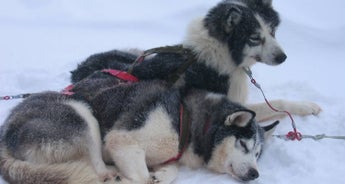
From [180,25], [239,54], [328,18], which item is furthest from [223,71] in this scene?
[328,18]

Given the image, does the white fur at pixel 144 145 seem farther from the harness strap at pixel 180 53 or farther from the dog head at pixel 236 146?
the harness strap at pixel 180 53

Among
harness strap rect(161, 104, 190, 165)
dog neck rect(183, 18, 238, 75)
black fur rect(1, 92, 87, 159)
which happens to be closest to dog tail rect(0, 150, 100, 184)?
black fur rect(1, 92, 87, 159)

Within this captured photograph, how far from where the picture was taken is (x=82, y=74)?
507cm

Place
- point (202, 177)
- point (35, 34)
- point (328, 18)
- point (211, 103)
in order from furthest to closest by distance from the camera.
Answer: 1. point (328, 18)
2. point (35, 34)
3. point (211, 103)
4. point (202, 177)

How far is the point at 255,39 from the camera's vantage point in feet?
14.5

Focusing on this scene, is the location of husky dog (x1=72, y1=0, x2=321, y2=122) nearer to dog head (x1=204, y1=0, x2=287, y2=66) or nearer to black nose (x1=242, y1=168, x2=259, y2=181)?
dog head (x1=204, y1=0, x2=287, y2=66)

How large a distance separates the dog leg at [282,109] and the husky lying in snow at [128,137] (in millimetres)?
634

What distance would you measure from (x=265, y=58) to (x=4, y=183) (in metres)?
2.64

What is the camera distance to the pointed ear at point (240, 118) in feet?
12.3

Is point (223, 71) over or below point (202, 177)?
over

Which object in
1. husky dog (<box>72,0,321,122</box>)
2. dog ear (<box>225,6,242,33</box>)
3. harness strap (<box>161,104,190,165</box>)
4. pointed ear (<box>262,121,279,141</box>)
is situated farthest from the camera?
husky dog (<box>72,0,321,122</box>)

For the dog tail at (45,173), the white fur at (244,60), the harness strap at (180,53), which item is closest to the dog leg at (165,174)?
the dog tail at (45,173)

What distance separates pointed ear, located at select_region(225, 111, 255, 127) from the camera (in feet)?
12.3

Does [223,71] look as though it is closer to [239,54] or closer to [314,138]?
[239,54]
